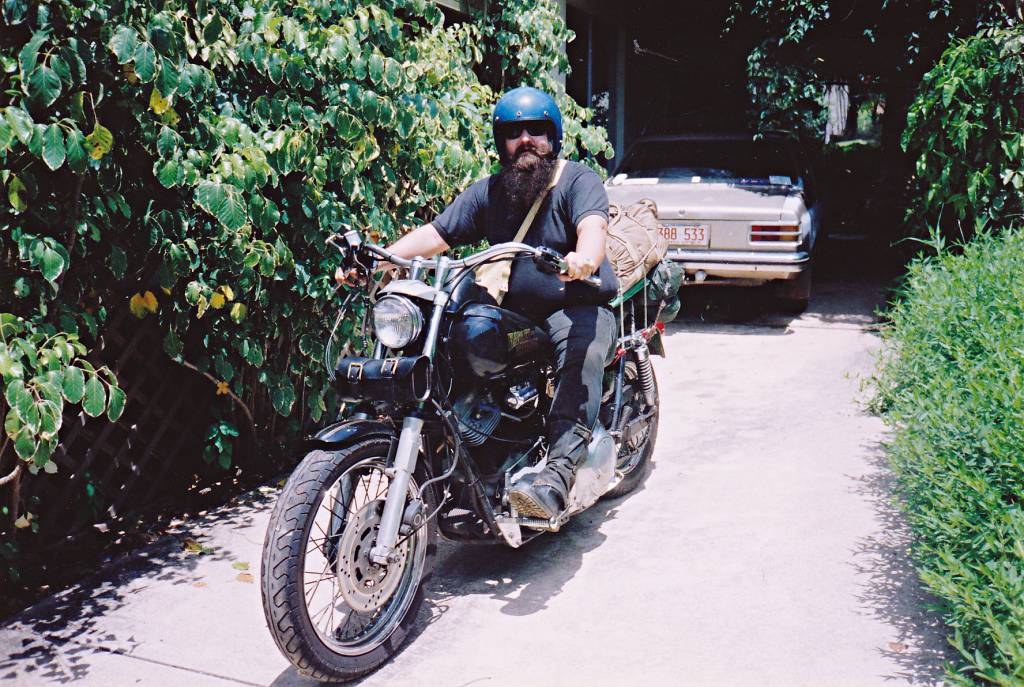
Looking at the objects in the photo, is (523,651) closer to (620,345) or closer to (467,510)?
(467,510)

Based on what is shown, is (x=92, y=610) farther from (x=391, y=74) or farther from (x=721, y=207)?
(x=721, y=207)

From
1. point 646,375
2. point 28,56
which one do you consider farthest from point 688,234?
point 28,56

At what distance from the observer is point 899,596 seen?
13.0 ft

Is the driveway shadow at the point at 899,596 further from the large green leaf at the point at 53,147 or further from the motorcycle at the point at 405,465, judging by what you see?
the large green leaf at the point at 53,147

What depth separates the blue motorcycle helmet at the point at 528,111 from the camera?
4.01m

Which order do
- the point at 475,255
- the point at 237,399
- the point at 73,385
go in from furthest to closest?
the point at 237,399
the point at 475,255
the point at 73,385

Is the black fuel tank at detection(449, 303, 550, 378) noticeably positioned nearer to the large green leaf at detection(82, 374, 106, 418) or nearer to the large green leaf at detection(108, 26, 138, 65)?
the large green leaf at detection(82, 374, 106, 418)

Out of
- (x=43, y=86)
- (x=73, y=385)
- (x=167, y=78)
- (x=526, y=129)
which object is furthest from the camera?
(x=526, y=129)

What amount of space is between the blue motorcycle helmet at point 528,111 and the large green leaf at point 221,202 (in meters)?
1.10

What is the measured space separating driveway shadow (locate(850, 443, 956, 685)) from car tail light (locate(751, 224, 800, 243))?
395 cm

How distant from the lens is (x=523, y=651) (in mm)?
3639

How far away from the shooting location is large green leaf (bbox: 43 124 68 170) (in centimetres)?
329

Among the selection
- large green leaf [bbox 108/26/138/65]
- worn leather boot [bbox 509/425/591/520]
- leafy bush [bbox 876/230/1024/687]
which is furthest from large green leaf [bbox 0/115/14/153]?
leafy bush [bbox 876/230/1024/687]

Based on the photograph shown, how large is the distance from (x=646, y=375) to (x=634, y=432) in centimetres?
37
